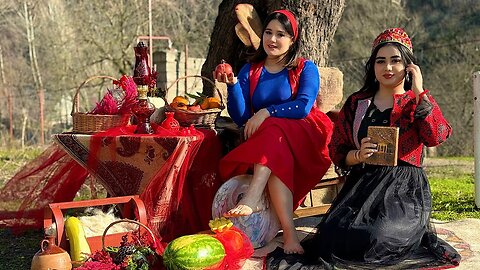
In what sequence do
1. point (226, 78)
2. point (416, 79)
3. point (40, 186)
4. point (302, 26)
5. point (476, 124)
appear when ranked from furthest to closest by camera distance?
point (302, 26) < point (476, 124) < point (40, 186) < point (226, 78) < point (416, 79)

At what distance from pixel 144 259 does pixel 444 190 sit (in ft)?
14.4

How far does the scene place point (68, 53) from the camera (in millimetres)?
18281

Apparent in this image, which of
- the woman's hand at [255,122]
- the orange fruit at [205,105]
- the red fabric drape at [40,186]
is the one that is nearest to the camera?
the woman's hand at [255,122]

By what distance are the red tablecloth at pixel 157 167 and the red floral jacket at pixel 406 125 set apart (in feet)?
2.83

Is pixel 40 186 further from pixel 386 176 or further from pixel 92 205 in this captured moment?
pixel 386 176

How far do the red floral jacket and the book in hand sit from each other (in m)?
0.17

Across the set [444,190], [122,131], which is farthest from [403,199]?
[444,190]

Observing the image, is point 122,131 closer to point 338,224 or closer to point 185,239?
point 185,239

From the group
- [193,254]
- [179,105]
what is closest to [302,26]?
[179,105]

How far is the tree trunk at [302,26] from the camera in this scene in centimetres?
542

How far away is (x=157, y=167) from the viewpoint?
3.83m

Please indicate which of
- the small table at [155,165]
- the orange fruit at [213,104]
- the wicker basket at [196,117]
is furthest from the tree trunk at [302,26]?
the small table at [155,165]

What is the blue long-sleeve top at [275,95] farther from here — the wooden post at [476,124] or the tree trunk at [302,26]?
the wooden post at [476,124]

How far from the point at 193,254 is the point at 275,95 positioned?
54.3 inches
